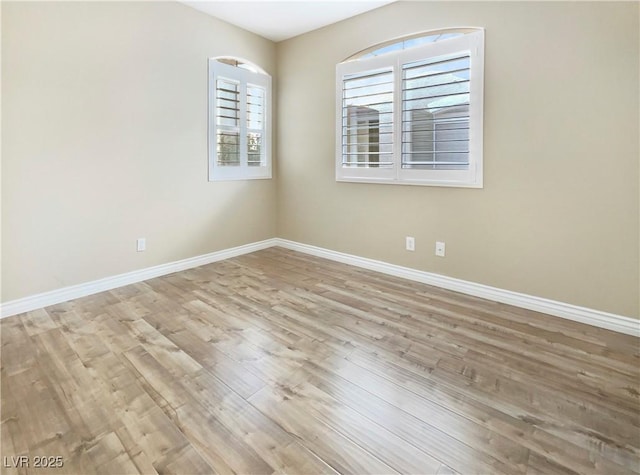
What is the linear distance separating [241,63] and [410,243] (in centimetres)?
282

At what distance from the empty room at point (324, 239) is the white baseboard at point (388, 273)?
2 cm

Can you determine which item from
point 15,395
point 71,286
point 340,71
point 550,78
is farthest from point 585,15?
point 71,286

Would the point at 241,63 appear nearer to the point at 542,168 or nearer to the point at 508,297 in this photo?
the point at 542,168

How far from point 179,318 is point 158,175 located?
1.57 metres

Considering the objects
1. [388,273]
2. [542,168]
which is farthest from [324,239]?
[542,168]

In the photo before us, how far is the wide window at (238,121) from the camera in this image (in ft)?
12.9

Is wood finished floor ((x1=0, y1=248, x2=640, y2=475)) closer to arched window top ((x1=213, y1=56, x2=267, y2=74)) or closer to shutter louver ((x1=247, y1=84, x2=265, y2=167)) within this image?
shutter louver ((x1=247, y1=84, x2=265, y2=167))

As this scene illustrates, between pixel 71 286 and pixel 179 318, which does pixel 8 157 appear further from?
pixel 179 318

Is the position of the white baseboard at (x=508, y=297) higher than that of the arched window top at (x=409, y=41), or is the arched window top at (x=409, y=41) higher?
the arched window top at (x=409, y=41)

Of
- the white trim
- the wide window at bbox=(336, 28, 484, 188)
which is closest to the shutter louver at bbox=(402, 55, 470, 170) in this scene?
the wide window at bbox=(336, 28, 484, 188)

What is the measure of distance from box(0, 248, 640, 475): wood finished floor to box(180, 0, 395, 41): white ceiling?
2783 mm

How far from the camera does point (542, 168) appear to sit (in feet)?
8.84

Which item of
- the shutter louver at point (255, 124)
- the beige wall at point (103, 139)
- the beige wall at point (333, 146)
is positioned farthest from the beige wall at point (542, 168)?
the beige wall at point (103, 139)

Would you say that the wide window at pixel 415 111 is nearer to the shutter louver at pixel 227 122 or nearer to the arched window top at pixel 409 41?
the arched window top at pixel 409 41
